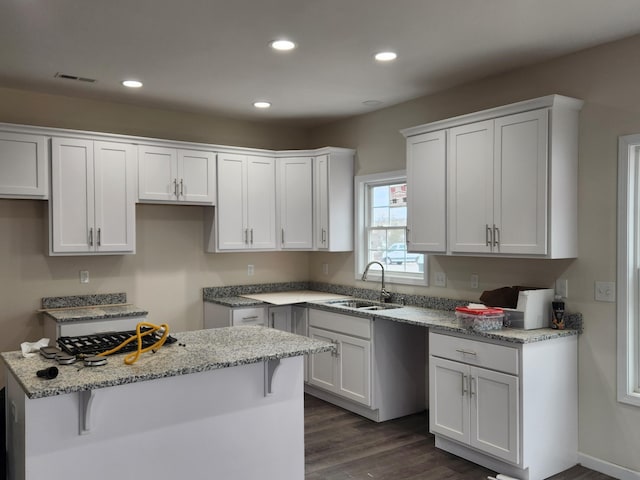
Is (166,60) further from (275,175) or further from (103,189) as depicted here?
(275,175)

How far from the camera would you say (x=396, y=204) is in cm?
494

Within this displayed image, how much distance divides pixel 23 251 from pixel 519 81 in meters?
4.09

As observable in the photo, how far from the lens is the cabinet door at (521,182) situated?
3289 mm

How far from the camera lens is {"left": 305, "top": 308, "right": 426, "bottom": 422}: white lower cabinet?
167 inches

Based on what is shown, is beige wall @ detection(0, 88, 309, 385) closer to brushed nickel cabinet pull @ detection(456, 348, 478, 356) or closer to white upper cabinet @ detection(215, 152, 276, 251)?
white upper cabinet @ detection(215, 152, 276, 251)

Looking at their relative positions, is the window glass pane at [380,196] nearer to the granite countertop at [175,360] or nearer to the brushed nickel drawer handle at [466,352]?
the brushed nickel drawer handle at [466,352]

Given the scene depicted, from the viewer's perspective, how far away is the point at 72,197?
14.0 feet

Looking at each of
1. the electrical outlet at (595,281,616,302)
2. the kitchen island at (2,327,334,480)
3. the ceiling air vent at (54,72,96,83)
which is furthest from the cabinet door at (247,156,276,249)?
the electrical outlet at (595,281,616,302)

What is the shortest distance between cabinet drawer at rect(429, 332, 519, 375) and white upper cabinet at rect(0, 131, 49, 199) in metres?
3.20

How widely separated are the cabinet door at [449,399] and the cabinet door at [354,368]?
2.19 ft

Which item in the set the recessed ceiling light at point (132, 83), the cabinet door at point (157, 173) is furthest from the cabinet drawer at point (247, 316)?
the recessed ceiling light at point (132, 83)

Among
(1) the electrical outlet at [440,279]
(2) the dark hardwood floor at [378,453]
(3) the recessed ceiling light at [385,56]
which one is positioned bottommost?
(2) the dark hardwood floor at [378,453]

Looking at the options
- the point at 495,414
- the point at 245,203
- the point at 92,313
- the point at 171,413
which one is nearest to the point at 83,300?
the point at 92,313

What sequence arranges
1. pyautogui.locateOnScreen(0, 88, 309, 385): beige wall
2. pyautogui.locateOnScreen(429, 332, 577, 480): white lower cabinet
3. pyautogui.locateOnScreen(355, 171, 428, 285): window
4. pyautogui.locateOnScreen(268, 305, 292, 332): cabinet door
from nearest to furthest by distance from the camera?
pyautogui.locateOnScreen(429, 332, 577, 480): white lower cabinet → pyautogui.locateOnScreen(0, 88, 309, 385): beige wall → pyautogui.locateOnScreen(355, 171, 428, 285): window → pyautogui.locateOnScreen(268, 305, 292, 332): cabinet door
